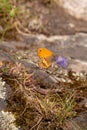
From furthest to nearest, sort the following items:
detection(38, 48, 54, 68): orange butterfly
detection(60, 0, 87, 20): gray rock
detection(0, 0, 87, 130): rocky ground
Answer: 1. detection(60, 0, 87, 20): gray rock
2. detection(0, 0, 87, 130): rocky ground
3. detection(38, 48, 54, 68): orange butterfly

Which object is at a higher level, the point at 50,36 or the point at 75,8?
the point at 75,8

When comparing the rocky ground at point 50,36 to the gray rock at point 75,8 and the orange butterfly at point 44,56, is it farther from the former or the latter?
the orange butterfly at point 44,56

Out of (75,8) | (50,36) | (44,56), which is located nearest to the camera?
(44,56)

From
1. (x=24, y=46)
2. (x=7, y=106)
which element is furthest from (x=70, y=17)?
(x=7, y=106)

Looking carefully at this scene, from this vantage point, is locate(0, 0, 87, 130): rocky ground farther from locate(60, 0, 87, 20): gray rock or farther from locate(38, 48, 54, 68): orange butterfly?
locate(38, 48, 54, 68): orange butterfly

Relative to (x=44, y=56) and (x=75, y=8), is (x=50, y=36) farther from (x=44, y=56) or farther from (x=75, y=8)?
(x=44, y=56)

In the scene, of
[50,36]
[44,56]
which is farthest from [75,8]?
[44,56]

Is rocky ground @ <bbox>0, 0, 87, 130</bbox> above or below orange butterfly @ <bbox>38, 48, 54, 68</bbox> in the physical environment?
below

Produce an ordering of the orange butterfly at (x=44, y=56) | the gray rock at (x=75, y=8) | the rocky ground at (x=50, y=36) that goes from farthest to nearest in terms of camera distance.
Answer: the gray rock at (x=75, y=8) → the rocky ground at (x=50, y=36) → the orange butterfly at (x=44, y=56)

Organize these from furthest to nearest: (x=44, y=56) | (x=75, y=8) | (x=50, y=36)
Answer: (x=75, y=8) → (x=50, y=36) → (x=44, y=56)

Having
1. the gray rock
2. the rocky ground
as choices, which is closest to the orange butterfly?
the rocky ground

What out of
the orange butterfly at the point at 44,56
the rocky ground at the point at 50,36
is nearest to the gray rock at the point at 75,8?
the rocky ground at the point at 50,36
